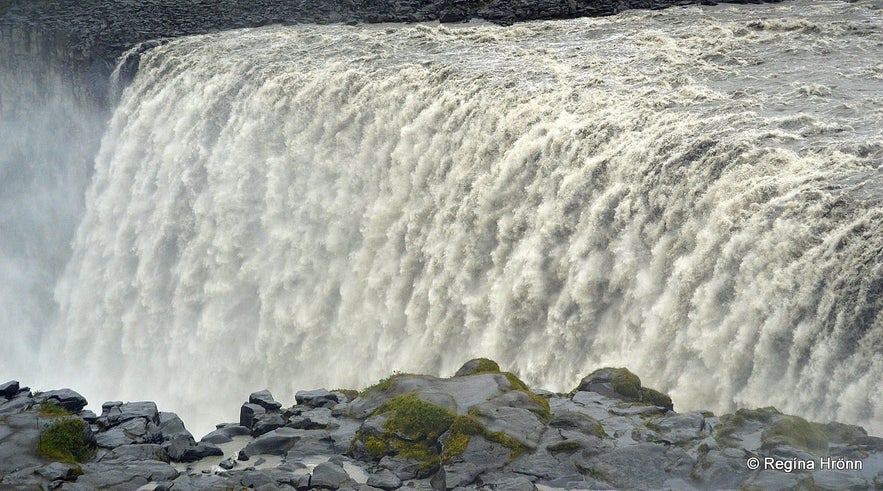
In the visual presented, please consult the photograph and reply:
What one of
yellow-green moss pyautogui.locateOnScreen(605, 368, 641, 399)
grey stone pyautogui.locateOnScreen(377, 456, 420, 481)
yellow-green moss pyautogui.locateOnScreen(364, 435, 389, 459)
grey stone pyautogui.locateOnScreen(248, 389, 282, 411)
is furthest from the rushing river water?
grey stone pyautogui.locateOnScreen(248, 389, 282, 411)

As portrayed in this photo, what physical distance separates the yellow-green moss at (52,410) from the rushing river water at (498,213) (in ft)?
23.6

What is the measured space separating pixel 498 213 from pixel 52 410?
8.77m

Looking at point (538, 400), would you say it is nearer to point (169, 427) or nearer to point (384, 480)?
point (384, 480)

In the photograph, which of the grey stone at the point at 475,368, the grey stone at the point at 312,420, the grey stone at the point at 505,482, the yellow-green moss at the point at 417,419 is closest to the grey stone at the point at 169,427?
the grey stone at the point at 312,420

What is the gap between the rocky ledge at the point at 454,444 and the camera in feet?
39.8

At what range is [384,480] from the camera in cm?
1306

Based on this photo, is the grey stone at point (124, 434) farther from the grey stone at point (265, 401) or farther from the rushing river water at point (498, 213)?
the rushing river water at point (498, 213)

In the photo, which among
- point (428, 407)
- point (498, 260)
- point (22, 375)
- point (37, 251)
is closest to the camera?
point (428, 407)

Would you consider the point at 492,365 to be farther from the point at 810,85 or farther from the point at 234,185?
the point at 234,185

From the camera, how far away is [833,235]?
14414 millimetres

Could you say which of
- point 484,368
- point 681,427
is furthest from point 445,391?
point 681,427

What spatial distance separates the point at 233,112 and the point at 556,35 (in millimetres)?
9181

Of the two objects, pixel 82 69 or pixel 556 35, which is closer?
pixel 556 35

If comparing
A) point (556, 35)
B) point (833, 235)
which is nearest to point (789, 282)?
point (833, 235)
